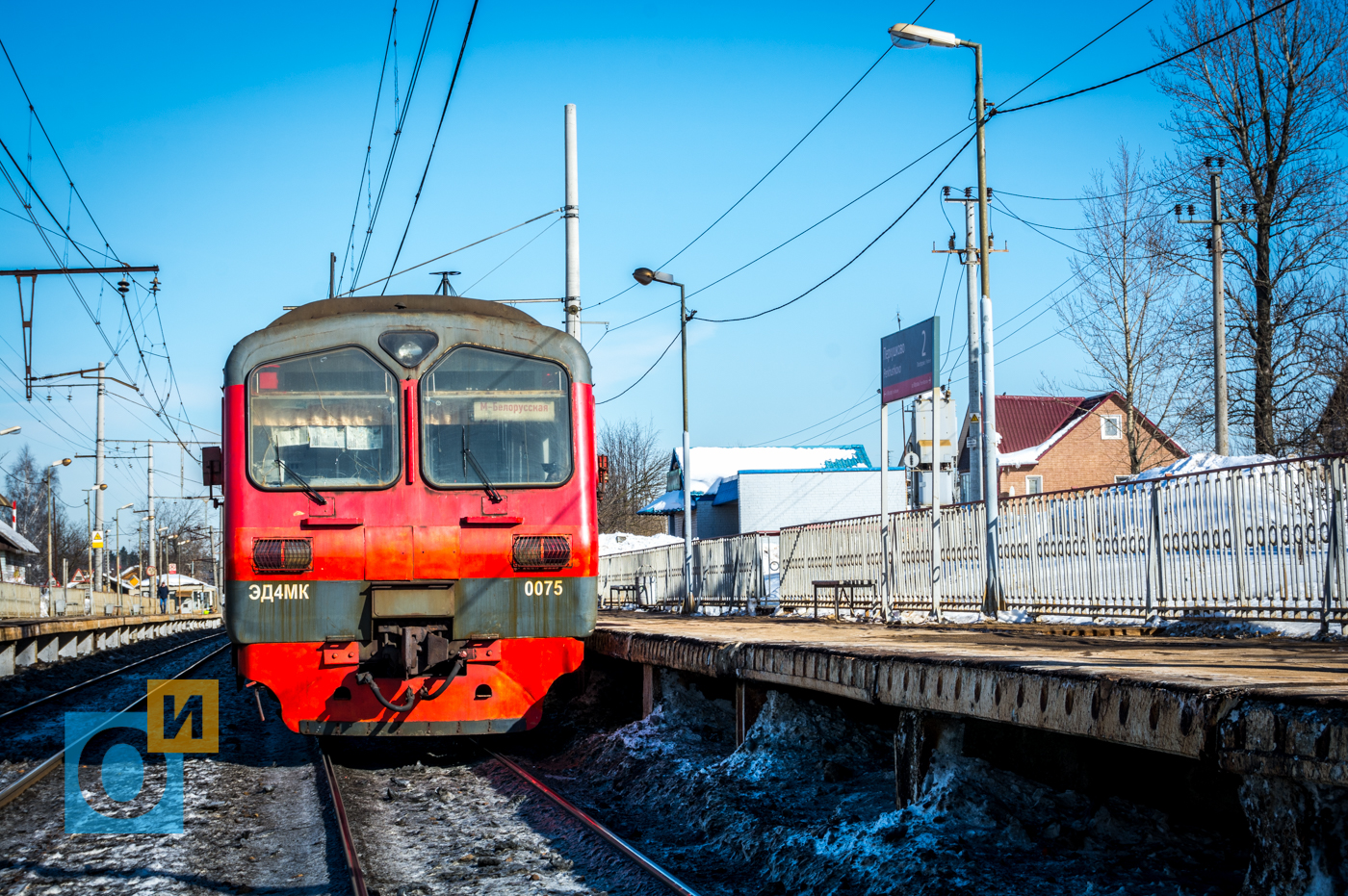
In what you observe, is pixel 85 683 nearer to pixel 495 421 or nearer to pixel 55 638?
pixel 55 638

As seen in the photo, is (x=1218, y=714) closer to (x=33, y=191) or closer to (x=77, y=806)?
(x=77, y=806)

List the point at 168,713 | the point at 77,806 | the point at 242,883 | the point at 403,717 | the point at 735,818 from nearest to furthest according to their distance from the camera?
the point at 242,883 < the point at 735,818 < the point at 77,806 < the point at 403,717 < the point at 168,713

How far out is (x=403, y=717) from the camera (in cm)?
848

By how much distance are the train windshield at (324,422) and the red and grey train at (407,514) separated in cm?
1

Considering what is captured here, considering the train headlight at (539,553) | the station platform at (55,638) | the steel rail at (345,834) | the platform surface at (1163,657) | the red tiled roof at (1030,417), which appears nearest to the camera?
the platform surface at (1163,657)

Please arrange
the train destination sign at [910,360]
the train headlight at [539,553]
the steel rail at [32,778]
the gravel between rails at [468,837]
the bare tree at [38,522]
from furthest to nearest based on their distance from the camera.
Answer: the bare tree at [38,522] < the train destination sign at [910,360] < the train headlight at [539,553] < the steel rail at [32,778] < the gravel between rails at [468,837]

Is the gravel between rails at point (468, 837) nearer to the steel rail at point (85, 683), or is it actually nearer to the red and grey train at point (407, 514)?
the red and grey train at point (407, 514)

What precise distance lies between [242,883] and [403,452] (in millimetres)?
3517

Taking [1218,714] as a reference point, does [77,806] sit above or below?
below

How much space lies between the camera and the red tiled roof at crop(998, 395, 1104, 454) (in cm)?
5231

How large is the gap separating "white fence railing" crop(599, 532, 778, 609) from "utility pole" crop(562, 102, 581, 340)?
6.65 metres

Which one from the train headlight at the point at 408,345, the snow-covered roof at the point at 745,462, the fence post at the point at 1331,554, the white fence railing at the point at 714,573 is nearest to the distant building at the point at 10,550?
the snow-covered roof at the point at 745,462

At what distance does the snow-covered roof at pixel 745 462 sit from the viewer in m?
43.7

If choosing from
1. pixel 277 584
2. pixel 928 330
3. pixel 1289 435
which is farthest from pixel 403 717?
pixel 1289 435
